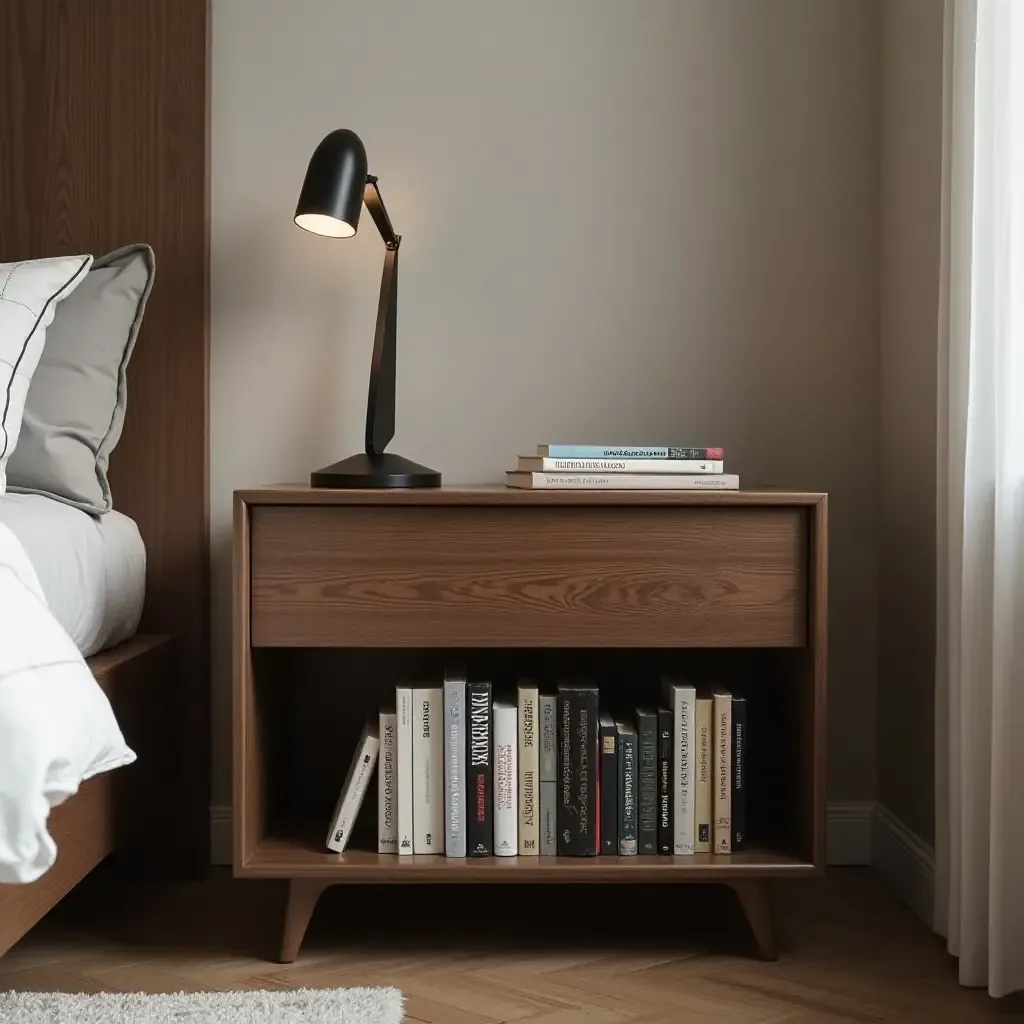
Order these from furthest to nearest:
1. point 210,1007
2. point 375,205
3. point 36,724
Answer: point 375,205 < point 210,1007 < point 36,724

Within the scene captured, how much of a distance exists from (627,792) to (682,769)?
0.28 feet

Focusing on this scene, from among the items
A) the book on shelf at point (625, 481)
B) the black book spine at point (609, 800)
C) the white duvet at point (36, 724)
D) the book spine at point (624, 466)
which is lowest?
the black book spine at point (609, 800)

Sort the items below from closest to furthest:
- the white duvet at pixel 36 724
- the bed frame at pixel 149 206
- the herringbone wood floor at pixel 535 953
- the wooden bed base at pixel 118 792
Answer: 1. the white duvet at pixel 36 724
2. the wooden bed base at pixel 118 792
3. the herringbone wood floor at pixel 535 953
4. the bed frame at pixel 149 206

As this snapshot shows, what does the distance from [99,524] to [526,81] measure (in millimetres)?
1033

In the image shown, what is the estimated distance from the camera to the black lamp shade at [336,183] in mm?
1572

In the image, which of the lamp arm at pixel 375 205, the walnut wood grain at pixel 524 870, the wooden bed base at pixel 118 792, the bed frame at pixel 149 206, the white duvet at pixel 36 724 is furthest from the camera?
the bed frame at pixel 149 206

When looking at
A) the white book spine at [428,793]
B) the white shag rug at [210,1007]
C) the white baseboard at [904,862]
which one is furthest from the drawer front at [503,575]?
the white baseboard at [904,862]

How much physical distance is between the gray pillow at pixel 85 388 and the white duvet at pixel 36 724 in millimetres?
502

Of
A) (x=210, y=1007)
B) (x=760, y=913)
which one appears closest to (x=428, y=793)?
(x=210, y=1007)

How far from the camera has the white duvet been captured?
0.93m

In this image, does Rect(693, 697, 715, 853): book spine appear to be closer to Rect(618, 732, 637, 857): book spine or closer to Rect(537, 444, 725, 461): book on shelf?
Rect(618, 732, 637, 857): book spine

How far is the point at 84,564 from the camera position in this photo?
5.03ft

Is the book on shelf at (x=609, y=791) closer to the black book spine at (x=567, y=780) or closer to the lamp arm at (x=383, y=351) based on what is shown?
the black book spine at (x=567, y=780)

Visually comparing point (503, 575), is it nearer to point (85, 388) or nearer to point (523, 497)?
point (523, 497)
